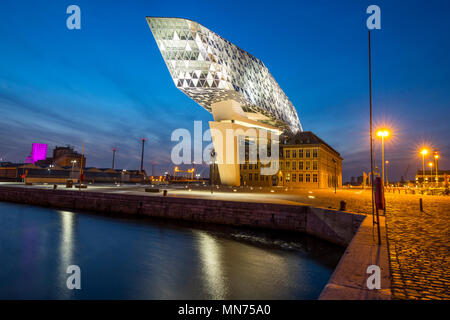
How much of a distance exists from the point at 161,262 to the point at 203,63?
3434 cm

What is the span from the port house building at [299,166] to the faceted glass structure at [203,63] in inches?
720

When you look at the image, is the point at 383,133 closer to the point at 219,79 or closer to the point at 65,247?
the point at 219,79

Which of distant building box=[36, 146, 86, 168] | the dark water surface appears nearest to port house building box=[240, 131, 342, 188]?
the dark water surface

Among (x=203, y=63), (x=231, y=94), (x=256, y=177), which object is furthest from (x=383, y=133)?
(x=256, y=177)

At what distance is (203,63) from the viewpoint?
128 feet

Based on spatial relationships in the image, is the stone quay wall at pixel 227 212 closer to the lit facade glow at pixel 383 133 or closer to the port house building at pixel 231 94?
the lit facade glow at pixel 383 133

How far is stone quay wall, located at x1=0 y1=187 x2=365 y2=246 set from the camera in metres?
12.6

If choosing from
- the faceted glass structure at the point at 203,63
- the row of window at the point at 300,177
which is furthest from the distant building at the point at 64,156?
the row of window at the point at 300,177

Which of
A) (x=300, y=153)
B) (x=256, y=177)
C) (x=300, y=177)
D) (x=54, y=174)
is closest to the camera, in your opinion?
(x=300, y=177)

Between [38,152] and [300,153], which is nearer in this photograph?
[300,153]

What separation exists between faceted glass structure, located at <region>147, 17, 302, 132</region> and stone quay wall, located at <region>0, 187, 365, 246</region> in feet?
81.8

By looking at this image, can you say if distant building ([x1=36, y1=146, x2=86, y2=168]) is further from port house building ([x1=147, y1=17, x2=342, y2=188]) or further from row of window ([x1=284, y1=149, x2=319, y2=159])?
row of window ([x1=284, y1=149, x2=319, y2=159])

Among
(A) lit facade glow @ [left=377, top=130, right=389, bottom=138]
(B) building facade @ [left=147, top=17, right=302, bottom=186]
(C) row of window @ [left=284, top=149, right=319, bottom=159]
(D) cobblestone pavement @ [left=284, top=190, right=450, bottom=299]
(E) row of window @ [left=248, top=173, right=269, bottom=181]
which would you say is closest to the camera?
(D) cobblestone pavement @ [left=284, top=190, right=450, bottom=299]
